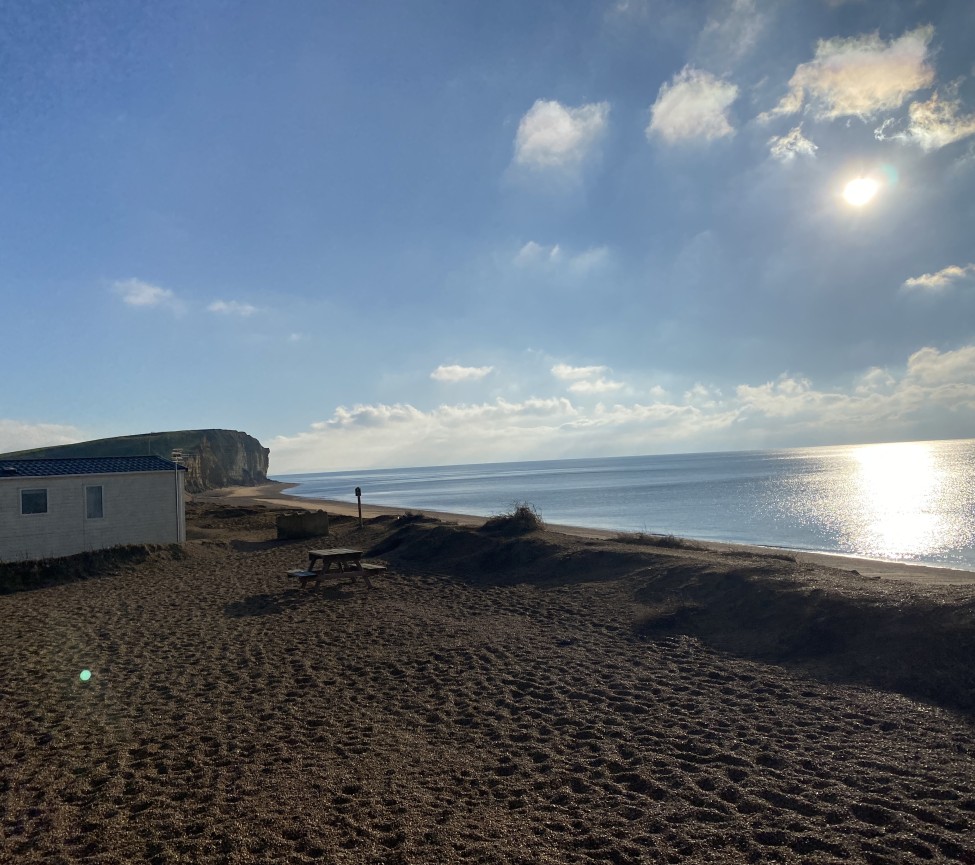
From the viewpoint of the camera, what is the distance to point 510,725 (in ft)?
19.8

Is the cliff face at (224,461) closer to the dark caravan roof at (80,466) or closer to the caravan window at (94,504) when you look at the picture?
the dark caravan roof at (80,466)

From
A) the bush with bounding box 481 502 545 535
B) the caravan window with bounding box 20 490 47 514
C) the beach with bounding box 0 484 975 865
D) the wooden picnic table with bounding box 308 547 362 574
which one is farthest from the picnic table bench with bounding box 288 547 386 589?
the caravan window with bounding box 20 490 47 514

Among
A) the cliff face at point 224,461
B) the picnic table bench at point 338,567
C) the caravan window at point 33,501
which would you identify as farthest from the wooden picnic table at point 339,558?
the cliff face at point 224,461

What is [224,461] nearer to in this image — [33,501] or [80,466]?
[80,466]

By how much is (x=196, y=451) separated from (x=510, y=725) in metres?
81.5

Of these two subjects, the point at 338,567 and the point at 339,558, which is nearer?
the point at 339,558

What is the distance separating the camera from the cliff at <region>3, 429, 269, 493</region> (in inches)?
3029

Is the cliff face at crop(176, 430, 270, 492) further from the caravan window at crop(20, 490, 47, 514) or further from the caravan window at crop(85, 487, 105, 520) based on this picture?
the caravan window at crop(20, 490, 47, 514)

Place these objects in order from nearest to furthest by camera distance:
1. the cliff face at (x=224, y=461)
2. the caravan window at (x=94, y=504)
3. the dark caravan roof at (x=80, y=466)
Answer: the dark caravan roof at (x=80, y=466), the caravan window at (x=94, y=504), the cliff face at (x=224, y=461)

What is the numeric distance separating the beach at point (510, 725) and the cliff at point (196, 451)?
6506 centimetres

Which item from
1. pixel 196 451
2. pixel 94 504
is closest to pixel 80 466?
pixel 94 504

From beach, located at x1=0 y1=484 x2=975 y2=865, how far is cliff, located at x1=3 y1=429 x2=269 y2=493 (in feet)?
213

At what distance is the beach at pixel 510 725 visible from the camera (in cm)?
407

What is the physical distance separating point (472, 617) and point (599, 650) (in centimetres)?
273
